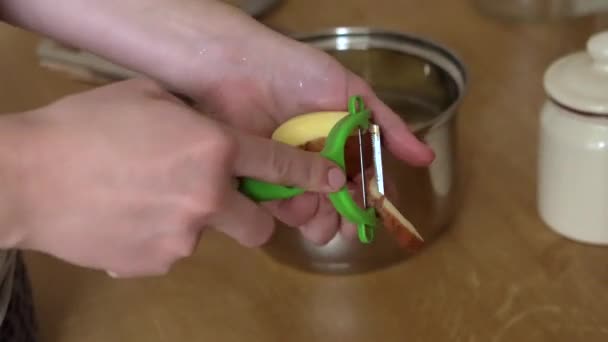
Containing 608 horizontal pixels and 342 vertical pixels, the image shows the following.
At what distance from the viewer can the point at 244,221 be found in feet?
1.74

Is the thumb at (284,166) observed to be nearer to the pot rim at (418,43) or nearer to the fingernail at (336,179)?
the fingernail at (336,179)

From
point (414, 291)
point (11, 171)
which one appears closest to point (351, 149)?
point (414, 291)

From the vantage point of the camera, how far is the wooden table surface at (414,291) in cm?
63

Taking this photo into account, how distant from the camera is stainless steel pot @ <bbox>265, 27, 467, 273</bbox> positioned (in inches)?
25.2

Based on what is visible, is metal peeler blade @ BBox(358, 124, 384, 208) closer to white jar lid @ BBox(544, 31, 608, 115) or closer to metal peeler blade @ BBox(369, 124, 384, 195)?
metal peeler blade @ BBox(369, 124, 384, 195)

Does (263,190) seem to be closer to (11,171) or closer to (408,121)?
(11,171)

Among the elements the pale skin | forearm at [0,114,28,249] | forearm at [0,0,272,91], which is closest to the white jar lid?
the pale skin

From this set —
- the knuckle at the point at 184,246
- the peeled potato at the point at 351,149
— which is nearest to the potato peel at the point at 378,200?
the peeled potato at the point at 351,149

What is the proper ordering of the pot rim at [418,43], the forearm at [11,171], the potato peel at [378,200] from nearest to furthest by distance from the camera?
the forearm at [11,171], the potato peel at [378,200], the pot rim at [418,43]

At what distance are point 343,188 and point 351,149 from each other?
0.18ft

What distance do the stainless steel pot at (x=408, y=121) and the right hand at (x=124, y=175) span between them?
17 centimetres

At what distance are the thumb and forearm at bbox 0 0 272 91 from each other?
17 centimetres

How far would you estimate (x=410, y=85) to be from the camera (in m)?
0.77

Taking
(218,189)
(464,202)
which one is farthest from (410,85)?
(218,189)
